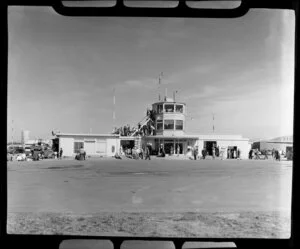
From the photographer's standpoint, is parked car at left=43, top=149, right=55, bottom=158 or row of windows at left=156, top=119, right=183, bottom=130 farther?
row of windows at left=156, top=119, right=183, bottom=130

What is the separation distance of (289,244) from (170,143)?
1471cm

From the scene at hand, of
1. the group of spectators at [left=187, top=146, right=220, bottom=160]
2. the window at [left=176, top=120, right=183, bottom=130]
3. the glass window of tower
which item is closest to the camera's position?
the glass window of tower

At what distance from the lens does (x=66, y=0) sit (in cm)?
177

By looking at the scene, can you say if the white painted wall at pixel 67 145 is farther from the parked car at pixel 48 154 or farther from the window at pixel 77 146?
the parked car at pixel 48 154

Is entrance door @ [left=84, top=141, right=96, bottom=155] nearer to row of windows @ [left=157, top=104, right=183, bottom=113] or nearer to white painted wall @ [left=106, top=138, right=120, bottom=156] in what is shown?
white painted wall @ [left=106, top=138, right=120, bottom=156]

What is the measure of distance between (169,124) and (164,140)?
107 cm

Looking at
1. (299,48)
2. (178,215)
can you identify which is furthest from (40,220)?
(299,48)

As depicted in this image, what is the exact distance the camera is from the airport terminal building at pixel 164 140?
416 inches

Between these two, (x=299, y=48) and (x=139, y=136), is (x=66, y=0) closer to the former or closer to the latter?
(x=299, y=48)

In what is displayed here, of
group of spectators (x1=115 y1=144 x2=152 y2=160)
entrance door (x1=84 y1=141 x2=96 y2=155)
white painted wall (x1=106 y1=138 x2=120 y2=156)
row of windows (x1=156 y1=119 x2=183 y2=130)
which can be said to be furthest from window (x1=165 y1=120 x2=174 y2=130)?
entrance door (x1=84 y1=141 x2=96 y2=155)

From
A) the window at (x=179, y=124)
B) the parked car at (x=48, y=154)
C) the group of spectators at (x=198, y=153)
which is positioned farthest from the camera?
the group of spectators at (x=198, y=153)

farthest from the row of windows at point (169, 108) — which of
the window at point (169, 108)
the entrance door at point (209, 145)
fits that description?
the entrance door at point (209, 145)

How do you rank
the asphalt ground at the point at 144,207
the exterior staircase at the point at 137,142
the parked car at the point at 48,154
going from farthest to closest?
the parked car at the point at 48,154 → the exterior staircase at the point at 137,142 → the asphalt ground at the point at 144,207

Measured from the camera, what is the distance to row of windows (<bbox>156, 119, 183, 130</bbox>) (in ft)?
48.1
